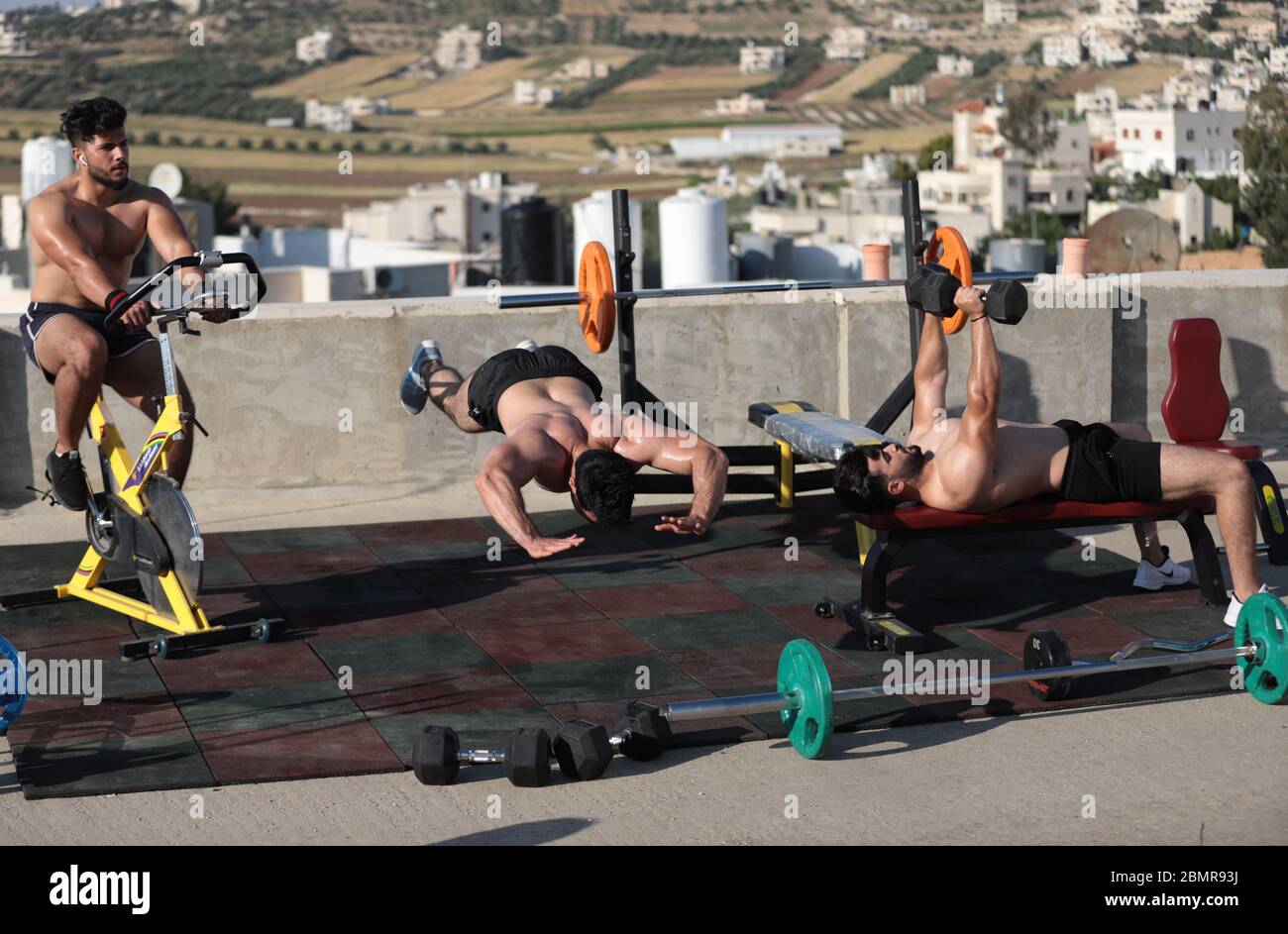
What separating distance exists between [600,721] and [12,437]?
4301 millimetres

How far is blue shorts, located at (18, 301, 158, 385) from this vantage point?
6270 mm

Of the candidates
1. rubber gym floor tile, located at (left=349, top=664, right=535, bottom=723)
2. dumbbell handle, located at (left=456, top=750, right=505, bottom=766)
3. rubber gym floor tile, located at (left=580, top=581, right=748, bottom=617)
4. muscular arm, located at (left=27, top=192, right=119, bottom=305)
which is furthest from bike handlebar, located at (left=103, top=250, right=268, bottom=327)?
dumbbell handle, located at (left=456, top=750, right=505, bottom=766)

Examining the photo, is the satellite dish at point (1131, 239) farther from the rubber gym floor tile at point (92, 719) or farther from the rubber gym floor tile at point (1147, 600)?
the rubber gym floor tile at point (92, 719)

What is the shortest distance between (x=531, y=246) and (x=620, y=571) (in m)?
21.8

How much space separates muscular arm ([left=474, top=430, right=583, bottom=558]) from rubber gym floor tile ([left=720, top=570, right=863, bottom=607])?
1.09 metres

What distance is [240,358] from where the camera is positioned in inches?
329

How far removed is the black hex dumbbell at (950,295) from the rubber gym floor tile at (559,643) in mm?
1530

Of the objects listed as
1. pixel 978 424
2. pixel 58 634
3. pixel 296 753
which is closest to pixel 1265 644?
pixel 978 424

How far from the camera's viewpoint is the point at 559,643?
6023 mm

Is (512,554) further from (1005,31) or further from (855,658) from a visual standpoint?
(1005,31)

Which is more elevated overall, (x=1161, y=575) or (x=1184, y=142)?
(x=1161, y=575)

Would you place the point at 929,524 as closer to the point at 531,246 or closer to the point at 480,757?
the point at 480,757

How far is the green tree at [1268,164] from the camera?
53188 mm

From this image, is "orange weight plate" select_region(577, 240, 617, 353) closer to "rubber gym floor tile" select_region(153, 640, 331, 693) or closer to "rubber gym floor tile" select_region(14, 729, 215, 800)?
"rubber gym floor tile" select_region(153, 640, 331, 693)
